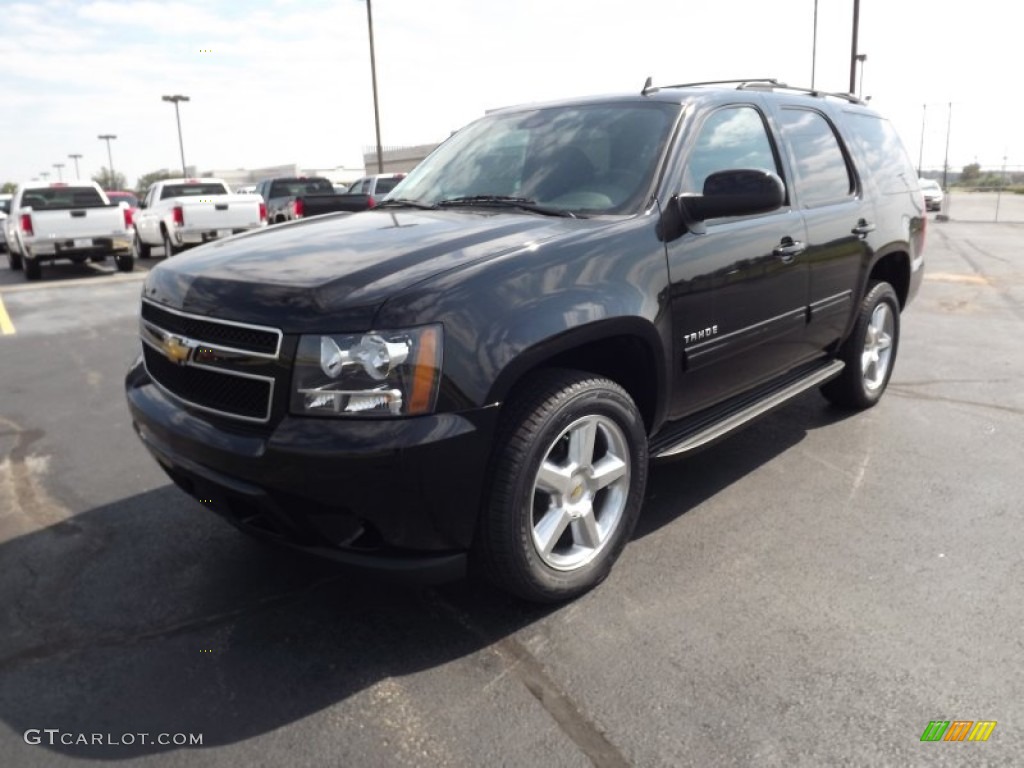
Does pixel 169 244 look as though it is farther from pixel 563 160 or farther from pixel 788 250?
pixel 788 250

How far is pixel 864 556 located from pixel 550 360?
1.62m

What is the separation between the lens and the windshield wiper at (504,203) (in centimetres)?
346

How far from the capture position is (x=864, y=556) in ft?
11.5

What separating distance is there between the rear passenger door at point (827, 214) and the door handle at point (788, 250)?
0.44ft

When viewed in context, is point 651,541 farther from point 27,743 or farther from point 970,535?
point 27,743

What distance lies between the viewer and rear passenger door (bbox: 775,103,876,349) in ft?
14.3

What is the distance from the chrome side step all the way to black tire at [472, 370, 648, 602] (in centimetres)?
24

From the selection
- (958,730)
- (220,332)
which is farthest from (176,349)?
(958,730)

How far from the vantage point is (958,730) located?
7.91 feet

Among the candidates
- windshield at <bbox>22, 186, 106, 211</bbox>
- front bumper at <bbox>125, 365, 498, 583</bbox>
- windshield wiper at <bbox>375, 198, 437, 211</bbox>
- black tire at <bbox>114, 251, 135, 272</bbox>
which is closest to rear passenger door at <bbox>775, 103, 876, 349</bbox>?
windshield wiper at <bbox>375, 198, 437, 211</bbox>

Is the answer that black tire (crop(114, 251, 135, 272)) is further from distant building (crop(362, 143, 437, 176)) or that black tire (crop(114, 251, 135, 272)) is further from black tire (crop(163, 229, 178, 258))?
distant building (crop(362, 143, 437, 176))

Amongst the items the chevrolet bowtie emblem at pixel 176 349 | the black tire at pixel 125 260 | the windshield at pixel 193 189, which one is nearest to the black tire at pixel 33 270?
the black tire at pixel 125 260

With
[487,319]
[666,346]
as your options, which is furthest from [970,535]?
[487,319]

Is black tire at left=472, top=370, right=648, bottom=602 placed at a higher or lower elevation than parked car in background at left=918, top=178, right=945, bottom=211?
higher
